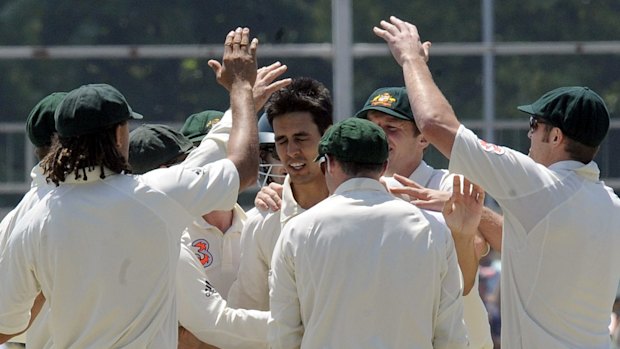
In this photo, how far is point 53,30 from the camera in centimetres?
1111

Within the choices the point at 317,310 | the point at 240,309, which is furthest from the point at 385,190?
the point at 240,309

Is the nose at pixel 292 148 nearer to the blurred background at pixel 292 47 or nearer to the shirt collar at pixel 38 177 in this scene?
the shirt collar at pixel 38 177

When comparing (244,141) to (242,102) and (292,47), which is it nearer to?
(242,102)

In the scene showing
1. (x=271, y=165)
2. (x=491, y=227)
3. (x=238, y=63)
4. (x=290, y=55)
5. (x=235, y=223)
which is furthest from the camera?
(x=290, y=55)

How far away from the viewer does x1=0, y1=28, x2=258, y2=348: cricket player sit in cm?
455

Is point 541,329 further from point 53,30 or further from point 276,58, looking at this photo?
point 53,30

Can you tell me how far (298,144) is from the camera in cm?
543

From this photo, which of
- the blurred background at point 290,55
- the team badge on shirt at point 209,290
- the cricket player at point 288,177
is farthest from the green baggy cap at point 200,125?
the blurred background at point 290,55

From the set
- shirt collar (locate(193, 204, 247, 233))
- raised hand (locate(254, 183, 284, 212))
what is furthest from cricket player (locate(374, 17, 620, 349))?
shirt collar (locate(193, 204, 247, 233))

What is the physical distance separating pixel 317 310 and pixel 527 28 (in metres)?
6.81

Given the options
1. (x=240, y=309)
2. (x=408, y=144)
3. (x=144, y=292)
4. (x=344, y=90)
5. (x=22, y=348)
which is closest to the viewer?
(x=144, y=292)

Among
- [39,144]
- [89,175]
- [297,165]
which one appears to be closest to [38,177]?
[39,144]

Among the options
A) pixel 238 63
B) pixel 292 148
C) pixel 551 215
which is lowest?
pixel 551 215

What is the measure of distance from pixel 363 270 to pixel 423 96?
68 centimetres
